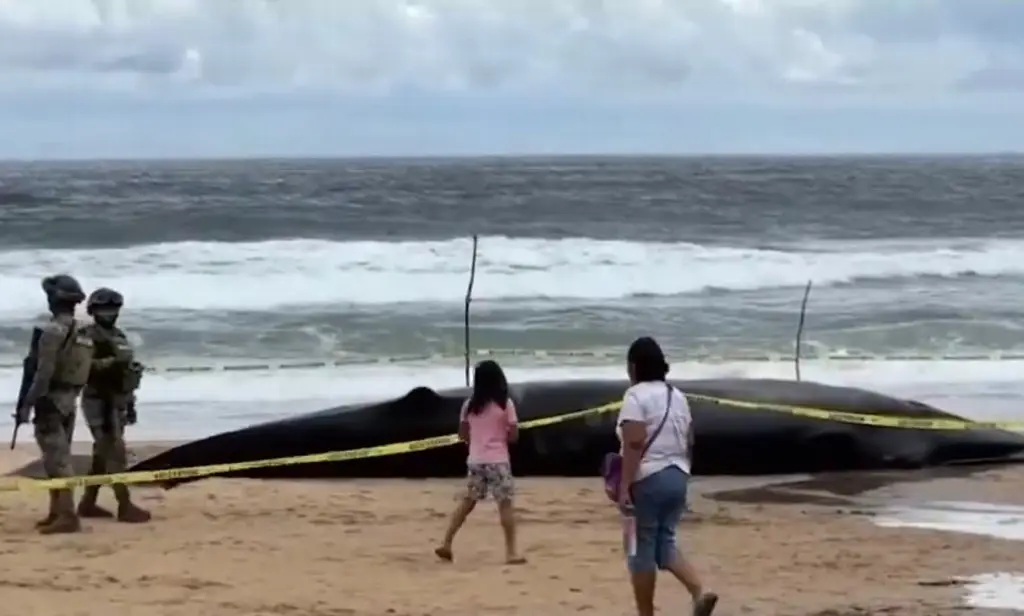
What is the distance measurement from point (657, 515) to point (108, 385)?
4.65 meters

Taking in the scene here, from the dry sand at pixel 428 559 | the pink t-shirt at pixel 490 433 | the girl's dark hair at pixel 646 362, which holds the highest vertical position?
the girl's dark hair at pixel 646 362

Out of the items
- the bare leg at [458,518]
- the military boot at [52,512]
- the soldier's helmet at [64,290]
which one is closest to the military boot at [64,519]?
the military boot at [52,512]

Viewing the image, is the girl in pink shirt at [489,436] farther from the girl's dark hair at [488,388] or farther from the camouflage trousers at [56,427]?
the camouflage trousers at [56,427]

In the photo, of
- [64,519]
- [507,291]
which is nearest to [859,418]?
[64,519]

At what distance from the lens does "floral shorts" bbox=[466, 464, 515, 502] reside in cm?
945

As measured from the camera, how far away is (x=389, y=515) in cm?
1159

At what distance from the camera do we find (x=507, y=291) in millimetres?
31094

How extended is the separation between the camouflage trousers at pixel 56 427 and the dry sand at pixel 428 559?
1.67 feet

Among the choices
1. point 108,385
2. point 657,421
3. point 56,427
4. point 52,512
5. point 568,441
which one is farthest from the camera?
point 568,441

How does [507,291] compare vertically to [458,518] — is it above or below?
above

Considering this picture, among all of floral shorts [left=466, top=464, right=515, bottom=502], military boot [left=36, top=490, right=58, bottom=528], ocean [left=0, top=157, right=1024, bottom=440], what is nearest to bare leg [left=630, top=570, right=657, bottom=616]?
floral shorts [left=466, top=464, right=515, bottom=502]

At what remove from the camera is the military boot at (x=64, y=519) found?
10.6 m

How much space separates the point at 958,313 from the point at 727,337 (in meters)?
5.47

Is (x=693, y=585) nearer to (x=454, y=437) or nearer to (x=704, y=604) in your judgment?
(x=704, y=604)
